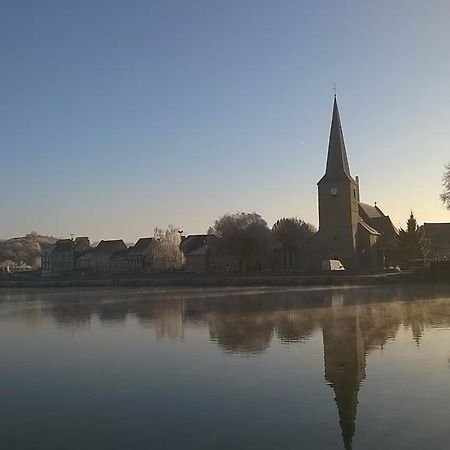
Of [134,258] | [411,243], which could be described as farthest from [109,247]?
[411,243]

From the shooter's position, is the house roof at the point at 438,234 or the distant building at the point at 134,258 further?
the distant building at the point at 134,258

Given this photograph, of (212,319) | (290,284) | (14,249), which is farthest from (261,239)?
(14,249)

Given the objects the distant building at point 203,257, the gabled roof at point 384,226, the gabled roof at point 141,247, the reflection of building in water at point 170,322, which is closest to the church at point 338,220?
the distant building at point 203,257

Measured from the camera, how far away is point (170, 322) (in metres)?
28.3

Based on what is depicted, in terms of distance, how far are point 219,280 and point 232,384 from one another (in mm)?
56730

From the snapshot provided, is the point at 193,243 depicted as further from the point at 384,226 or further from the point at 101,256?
the point at 384,226

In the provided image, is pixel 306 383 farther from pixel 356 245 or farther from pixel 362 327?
pixel 356 245

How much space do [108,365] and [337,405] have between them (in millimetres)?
7676

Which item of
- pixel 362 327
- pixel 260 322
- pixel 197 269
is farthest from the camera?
pixel 197 269

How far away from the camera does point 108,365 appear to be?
17.4 metres

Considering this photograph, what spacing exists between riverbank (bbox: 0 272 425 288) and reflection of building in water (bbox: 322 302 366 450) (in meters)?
32.6

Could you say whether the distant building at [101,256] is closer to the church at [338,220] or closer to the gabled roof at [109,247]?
the gabled roof at [109,247]

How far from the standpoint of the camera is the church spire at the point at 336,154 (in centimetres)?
8319

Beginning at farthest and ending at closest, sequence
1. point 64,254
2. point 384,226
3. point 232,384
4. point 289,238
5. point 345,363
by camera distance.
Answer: point 64,254 → point 384,226 → point 289,238 → point 345,363 → point 232,384
